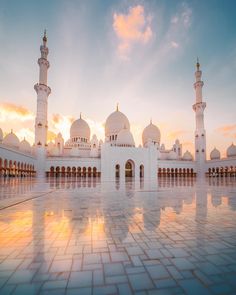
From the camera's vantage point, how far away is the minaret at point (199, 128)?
39281 millimetres

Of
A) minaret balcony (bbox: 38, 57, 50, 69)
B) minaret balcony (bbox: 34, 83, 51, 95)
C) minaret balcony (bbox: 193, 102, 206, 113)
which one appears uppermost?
minaret balcony (bbox: 38, 57, 50, 69)

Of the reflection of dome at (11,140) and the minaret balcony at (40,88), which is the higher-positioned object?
the minaret balcony at (40,88)

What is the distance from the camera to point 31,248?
2.31 m

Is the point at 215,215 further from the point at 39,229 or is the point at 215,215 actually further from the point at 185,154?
the point at 185,154

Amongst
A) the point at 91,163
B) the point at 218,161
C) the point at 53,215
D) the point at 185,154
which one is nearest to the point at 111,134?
the point at 91,163

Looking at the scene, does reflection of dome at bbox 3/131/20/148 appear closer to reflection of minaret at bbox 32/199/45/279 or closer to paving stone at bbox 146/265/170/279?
reflection of minaret at bbox 32/199/45/279

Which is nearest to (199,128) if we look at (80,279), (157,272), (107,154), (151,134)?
(151,134)

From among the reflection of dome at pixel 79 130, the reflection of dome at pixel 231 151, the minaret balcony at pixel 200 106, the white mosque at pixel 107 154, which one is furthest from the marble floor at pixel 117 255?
the reflection of dome at pixel 231 151

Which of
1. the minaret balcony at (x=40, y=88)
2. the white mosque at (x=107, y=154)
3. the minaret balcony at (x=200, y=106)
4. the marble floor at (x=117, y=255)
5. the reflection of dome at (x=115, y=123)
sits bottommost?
the marble floor at (x=117, y=255)

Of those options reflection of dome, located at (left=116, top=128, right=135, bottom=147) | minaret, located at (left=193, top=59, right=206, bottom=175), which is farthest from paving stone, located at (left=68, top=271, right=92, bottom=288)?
minaret, located at (left=193, top=59, right=206, bottom=175)

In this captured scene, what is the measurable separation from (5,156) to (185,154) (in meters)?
39.0

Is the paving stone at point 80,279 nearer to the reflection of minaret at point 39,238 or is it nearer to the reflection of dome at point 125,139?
the reflection of minaret at point 39,238

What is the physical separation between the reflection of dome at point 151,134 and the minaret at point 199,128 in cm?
1008

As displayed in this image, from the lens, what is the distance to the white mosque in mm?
32062
